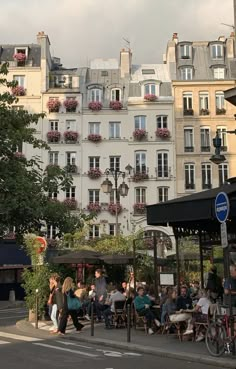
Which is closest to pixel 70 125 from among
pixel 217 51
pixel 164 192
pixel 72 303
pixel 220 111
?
pixel 164 192

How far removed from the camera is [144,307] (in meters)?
14.7

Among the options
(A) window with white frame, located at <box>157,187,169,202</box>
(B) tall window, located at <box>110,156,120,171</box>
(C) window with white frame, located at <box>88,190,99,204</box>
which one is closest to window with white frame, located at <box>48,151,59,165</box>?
(C) window with white frame, located at <box>88,190,99,204</box>

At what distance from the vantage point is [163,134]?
4434 cm

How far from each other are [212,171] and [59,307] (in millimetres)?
30775

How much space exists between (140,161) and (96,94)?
732cm

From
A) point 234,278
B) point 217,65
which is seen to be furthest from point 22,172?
point 217,65

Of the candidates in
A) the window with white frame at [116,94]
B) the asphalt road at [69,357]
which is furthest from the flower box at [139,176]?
the asphalt road at [69,357]

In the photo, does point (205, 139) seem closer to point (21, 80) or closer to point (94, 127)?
point (94, 127)

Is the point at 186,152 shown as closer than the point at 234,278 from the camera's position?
No

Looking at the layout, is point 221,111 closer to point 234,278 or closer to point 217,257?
point 217,257

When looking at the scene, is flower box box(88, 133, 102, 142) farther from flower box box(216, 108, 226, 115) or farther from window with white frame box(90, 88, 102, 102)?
flower box box(216, 108, 226, 115)

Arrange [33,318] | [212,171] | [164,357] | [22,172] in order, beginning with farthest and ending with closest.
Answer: [212,171], [22,172], [33,318], [164,357]

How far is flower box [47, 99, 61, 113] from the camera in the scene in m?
45.1

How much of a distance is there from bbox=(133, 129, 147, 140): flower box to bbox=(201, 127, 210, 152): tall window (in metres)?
4.84
